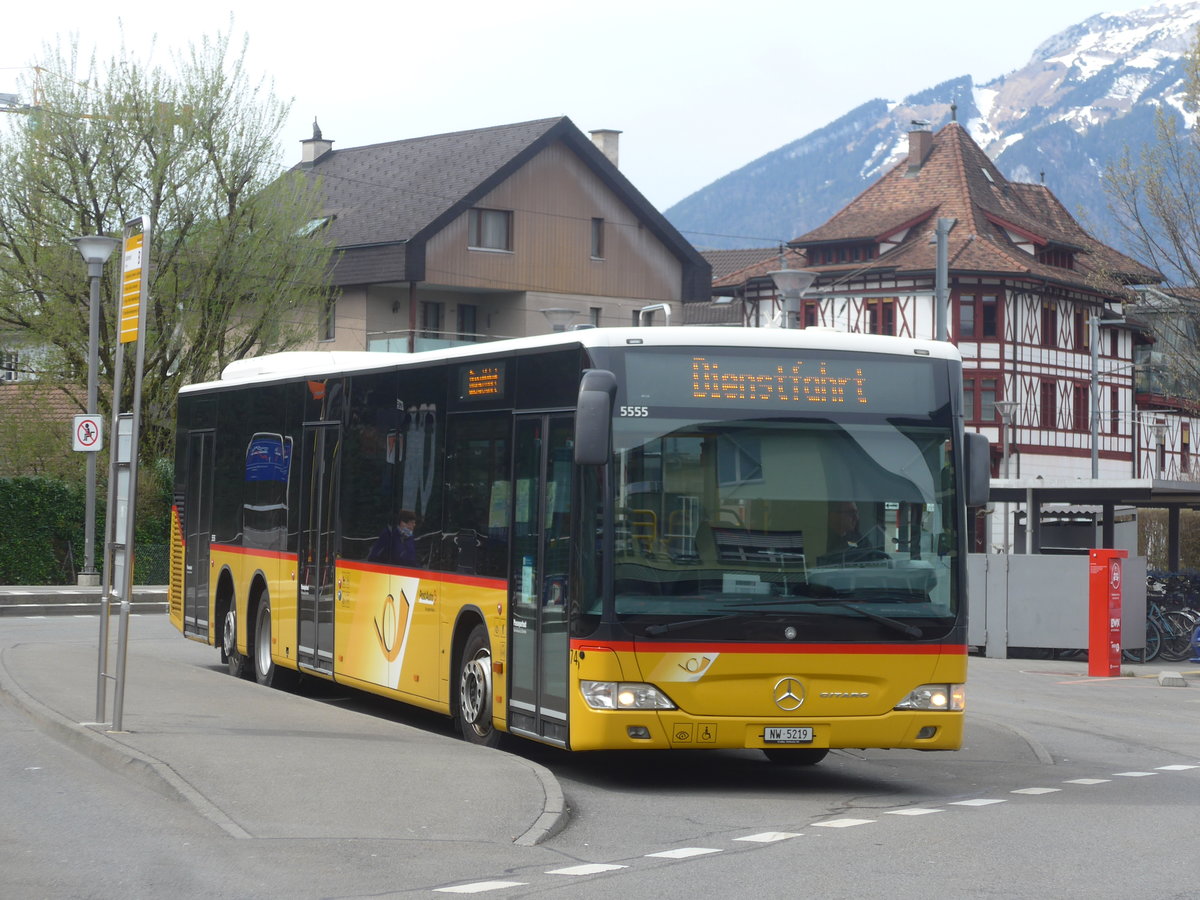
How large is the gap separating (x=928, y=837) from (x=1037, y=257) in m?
63.5

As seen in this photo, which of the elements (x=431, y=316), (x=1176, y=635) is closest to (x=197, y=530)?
(x=1176, y=635)

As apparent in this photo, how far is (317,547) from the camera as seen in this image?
659 inches

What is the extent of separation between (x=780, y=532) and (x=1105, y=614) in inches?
555

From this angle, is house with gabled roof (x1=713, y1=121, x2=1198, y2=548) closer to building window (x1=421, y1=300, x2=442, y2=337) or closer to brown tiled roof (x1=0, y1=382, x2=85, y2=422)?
building window (x1=421, y1=300, x2=442, y2=337)

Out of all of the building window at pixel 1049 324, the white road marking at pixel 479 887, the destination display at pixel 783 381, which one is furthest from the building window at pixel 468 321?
the white road marking at pixel 479 887

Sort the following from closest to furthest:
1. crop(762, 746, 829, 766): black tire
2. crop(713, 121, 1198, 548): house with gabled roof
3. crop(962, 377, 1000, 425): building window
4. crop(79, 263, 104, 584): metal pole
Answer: crop(762, 746, 829, 766): black tire, crop(79, 263, 104, 584): metal pole, crop(962, 377, 1000, 425): building window, crop(713, 121, 1198, 548): house with gabled roof

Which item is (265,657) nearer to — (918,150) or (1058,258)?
(1058,258)

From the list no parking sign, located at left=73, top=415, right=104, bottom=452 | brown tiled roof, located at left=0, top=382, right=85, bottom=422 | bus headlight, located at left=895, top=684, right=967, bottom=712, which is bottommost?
bus headlight, located at left=895, top=684, right=967, bottom=712

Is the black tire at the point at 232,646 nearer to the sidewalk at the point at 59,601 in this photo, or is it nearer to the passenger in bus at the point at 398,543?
the passenger in bus at the point at 398,543

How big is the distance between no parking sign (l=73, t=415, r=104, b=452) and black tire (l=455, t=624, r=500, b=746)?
61.3 feet

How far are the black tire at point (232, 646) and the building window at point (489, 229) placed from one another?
37.3 m

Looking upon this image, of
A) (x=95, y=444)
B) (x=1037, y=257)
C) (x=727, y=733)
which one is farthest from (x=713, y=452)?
(x=1037, y=257)

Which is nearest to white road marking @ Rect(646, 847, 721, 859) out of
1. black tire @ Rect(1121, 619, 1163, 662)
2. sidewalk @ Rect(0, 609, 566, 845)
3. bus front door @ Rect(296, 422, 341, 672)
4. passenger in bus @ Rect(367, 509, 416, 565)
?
sidewalk @ Rect(0, 609, 566, 845)

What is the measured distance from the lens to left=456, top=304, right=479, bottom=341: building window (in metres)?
57.3
